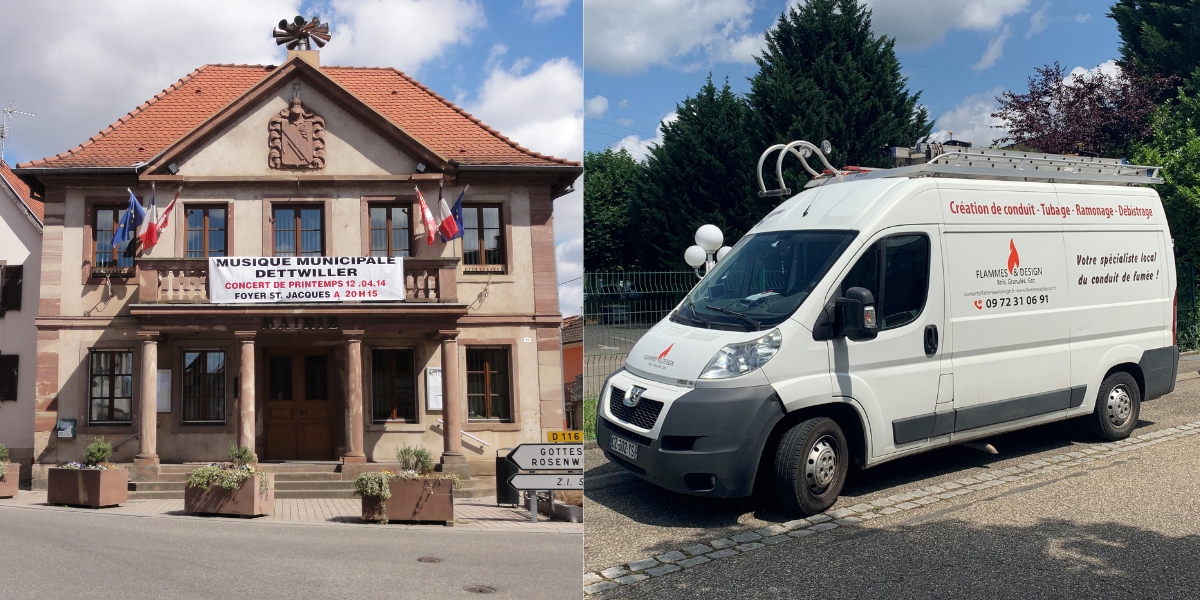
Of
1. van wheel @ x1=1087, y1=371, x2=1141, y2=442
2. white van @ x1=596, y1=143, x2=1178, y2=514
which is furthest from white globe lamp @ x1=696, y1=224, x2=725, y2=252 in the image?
van wheel @ x1=1087, y1=371, x2=1141, y2=442

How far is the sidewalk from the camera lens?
242cm

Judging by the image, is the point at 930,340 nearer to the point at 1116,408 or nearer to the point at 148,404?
the point at 1116,408

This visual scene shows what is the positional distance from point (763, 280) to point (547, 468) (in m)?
3.20

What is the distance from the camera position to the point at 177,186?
3.35 m

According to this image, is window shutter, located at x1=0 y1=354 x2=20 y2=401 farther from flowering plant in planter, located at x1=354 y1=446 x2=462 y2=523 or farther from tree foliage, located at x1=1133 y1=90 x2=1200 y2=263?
tree foliage, located at x1=1133 y1=90 x2=1200 y2=263

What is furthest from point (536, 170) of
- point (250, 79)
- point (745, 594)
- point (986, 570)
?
point (986, 570)

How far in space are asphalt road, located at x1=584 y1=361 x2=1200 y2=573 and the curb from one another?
0.08 metres

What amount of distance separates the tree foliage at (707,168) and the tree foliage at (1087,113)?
19.9 feet

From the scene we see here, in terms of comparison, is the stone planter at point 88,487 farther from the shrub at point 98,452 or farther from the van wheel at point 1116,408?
the van wheel at point 1116,408

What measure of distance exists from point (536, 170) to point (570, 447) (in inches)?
28.5

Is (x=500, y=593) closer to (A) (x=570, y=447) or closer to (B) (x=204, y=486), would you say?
(A) (x=570, y=447)

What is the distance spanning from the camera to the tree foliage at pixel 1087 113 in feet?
53.0

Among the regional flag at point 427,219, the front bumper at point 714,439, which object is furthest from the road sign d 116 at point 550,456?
the front bumper at point 714,439

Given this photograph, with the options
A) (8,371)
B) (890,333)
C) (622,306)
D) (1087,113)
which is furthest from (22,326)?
(1087,113)
